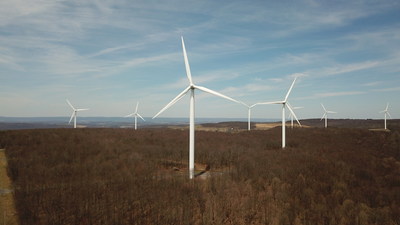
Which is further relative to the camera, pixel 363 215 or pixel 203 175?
pixel 203 175

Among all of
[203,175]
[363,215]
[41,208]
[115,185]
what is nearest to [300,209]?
[363,215]

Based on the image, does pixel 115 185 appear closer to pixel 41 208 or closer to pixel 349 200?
pixel 41 208

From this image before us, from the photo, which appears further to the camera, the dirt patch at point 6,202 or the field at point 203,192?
the field at point 203,192

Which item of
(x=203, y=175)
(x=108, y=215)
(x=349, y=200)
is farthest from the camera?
(x=203, y=175)

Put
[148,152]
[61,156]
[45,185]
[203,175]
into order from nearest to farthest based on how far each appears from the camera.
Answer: [45,185] → [203,175] → [61,156] → [148,152]

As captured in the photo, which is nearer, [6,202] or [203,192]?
[6,202]

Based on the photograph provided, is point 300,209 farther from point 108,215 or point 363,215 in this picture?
point 108,215

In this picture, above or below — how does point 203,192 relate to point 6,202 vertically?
below

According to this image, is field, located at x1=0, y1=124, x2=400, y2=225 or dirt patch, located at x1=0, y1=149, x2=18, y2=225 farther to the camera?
field, located at x1=0, y1=124, x2=400, y2=225

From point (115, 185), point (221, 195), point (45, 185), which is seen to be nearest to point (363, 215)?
point (221, 195)
